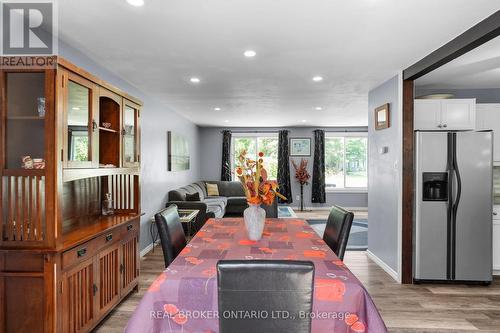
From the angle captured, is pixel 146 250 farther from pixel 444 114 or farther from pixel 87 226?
pixel 444 114

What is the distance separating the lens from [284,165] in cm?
882

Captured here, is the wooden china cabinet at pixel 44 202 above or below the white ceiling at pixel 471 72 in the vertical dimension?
below

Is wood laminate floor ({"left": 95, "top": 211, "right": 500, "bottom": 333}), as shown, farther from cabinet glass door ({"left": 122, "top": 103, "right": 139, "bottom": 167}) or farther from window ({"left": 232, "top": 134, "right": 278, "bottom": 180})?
window ({"left": 232, "top": 134, "right": 278, "bottom": 180})

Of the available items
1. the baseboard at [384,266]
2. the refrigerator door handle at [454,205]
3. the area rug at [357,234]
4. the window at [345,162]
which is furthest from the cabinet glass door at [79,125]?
the window at [345,162]

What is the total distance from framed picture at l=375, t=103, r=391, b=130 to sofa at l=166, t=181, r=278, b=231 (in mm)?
3105

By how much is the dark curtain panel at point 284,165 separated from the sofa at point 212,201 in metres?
1.33

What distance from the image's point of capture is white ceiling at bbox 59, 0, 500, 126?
213cm

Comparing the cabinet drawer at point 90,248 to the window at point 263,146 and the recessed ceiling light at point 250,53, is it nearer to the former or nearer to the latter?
the recessed ceiling light at point 250,53

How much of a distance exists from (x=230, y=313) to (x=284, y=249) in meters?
0.85

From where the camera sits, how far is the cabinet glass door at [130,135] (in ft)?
10.1

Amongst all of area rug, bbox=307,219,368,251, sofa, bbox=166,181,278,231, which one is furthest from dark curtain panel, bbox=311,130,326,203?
sofa, bbox=166,181,278,231

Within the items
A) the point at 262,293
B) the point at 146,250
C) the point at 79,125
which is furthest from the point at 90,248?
the point at 146,250

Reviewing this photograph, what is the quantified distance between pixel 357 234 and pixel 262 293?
5159mm

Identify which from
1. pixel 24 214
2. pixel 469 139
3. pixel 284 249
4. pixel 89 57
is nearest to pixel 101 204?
pixel 24 214
